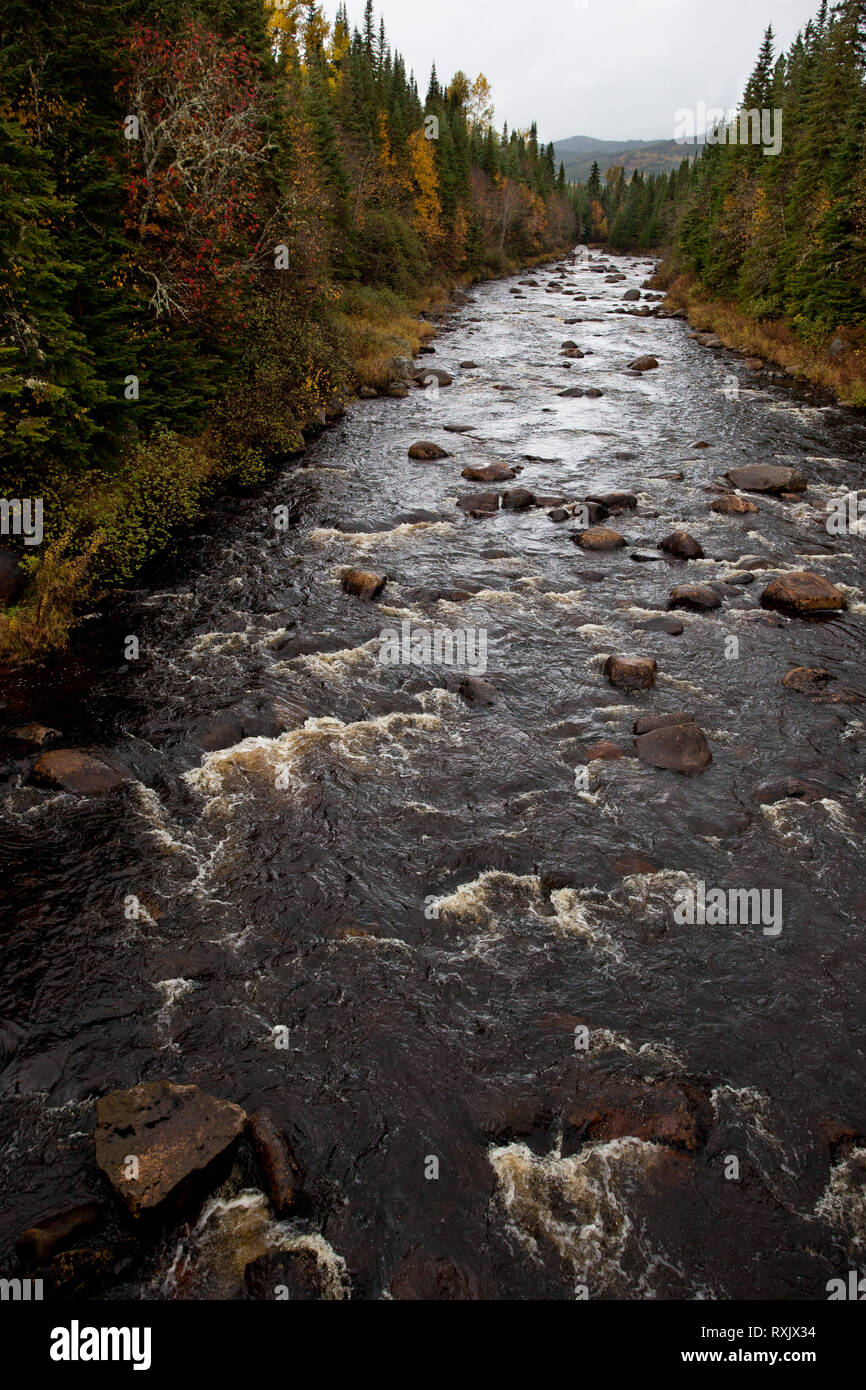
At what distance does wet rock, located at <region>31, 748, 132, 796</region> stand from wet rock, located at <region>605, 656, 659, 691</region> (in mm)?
8685

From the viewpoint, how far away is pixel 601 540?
19781 mm

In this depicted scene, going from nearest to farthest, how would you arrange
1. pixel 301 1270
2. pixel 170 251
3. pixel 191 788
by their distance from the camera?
1. pixel 301 1270
2. pixel 191 788
3. pixel 170 251

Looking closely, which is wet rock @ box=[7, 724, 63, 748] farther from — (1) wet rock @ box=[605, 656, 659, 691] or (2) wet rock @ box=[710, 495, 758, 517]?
(2) wet rock @ box=[710, 495, 758, 517]

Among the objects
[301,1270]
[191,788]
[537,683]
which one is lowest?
[301,1270]

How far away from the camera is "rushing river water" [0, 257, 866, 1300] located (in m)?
6.52

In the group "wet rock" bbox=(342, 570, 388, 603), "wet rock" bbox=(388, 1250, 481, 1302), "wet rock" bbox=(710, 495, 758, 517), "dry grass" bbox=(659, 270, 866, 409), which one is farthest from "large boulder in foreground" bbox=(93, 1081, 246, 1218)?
"dry grass" bbox=(659, 270, 866, 409)

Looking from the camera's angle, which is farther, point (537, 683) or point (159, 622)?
point (159, 622)

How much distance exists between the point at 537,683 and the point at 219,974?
8.07 metres

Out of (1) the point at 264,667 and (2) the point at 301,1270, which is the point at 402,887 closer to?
(2) the point at 301,1270

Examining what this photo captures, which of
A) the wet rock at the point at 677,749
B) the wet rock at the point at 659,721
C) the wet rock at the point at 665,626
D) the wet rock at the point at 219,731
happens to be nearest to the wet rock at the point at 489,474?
the wet rock at the point at 665,626

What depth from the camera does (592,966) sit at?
8.81m

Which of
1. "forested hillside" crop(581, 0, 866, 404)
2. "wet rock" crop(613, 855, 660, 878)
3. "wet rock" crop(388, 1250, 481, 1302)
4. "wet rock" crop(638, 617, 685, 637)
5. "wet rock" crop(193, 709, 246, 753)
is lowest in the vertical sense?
"wet rock" crop(388, 1250, 481, 1302)

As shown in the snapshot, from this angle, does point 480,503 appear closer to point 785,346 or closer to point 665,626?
point 665,626

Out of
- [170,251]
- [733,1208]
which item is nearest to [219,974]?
[733,1208]
